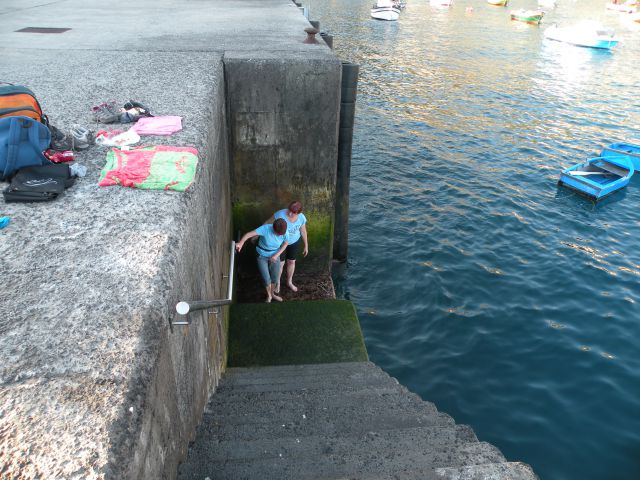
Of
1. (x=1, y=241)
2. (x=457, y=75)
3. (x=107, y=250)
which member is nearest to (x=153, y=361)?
(x=107, y=250)

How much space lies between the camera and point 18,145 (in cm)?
446

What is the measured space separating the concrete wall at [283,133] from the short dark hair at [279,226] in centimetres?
175

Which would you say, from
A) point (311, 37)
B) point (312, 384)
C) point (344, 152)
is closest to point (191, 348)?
point (312, 384)

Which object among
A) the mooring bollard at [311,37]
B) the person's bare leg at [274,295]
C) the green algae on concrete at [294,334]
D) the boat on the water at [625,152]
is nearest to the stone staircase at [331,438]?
the green algae on concrete at [294,334]

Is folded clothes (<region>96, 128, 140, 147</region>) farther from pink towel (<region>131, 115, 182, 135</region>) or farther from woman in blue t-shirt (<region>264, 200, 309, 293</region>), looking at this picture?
woman in blue t-shirt (<region>264, 200, 309, 293</region>)

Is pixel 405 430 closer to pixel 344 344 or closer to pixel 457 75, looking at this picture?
pixel 344 344

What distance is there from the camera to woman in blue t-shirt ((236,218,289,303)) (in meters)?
7.83

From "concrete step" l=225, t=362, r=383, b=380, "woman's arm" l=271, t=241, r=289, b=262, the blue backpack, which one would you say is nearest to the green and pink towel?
the blue backpack

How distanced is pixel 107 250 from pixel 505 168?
51.4 feet

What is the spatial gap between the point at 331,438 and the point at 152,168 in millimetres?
2992

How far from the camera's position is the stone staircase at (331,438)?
3396 mm

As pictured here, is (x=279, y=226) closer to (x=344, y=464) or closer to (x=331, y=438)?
(x=331, y=438)

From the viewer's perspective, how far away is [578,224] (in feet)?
45.3

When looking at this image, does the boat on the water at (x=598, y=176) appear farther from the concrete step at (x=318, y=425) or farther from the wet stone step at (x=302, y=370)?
the concrete step at (x=318, y=425)
